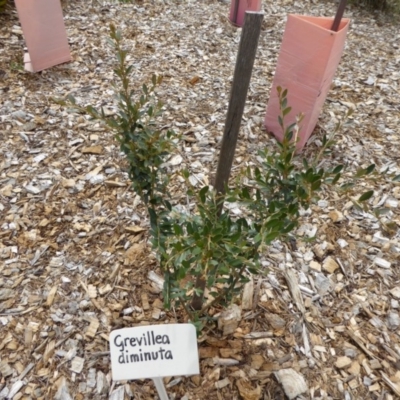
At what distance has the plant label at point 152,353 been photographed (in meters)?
0.77

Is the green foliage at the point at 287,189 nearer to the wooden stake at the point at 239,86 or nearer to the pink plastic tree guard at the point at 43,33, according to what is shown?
the wooden stake at the point at 239,86

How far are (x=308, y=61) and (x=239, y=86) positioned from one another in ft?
2.92

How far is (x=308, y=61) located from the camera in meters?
1.49

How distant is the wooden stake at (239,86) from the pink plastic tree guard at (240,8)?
1851mm

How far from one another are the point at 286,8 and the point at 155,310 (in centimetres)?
245

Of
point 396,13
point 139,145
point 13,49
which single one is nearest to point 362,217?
point 139,145

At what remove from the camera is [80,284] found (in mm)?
1176

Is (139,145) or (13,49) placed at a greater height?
(139,145)

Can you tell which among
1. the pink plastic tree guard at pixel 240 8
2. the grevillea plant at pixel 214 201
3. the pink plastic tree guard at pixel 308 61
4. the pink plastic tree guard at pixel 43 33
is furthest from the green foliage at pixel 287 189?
the pink plastic tree guard at pixel 240 8

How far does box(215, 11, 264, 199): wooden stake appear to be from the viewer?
657 mm

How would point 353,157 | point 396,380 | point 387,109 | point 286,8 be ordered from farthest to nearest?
1. point 286,8
2. point 387,109
3. point 353,157
4. point 396,380

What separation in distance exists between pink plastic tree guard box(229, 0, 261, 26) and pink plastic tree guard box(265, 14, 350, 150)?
922 mm

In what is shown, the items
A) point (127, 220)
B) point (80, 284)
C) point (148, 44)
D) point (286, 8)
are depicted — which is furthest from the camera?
point (286, 8)

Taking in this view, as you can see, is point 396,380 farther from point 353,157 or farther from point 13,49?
point 13,49
